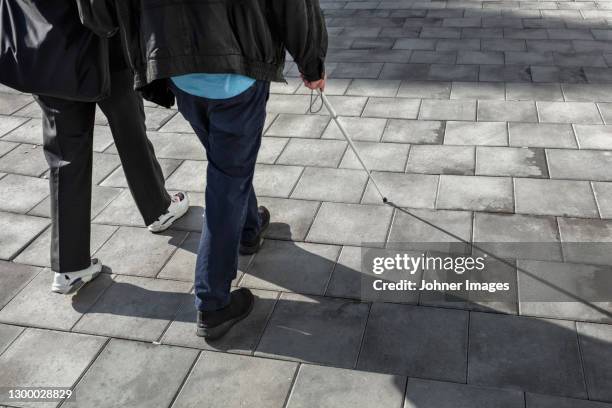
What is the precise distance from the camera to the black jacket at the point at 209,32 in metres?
2.38

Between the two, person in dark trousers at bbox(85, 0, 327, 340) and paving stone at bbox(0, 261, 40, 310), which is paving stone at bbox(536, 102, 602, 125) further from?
paving stone at bbox(0, 261, 40, 310)

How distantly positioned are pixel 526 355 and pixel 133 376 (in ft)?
6.11

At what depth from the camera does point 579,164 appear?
14.0 ft

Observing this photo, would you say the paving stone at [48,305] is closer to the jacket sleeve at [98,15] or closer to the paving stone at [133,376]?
the paving stone at [133,376]

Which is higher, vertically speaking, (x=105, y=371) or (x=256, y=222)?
(x=256, y=222)

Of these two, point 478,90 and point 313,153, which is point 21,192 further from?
point 478,90

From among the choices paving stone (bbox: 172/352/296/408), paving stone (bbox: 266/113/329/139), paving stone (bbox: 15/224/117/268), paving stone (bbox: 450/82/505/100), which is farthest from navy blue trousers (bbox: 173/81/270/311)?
paving stone (bbox: 450/82/505/100)

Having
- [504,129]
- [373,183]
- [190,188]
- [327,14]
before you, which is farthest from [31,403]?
[327,14]

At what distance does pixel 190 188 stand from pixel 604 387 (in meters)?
2.98

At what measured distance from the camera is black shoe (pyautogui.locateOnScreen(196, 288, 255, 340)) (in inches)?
119

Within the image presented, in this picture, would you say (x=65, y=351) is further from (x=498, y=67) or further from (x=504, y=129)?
(x=498, y=67)

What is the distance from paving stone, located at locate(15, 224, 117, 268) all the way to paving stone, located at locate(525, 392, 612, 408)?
8.91 feet

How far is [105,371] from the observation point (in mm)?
2926

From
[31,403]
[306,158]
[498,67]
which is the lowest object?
[31,403]
